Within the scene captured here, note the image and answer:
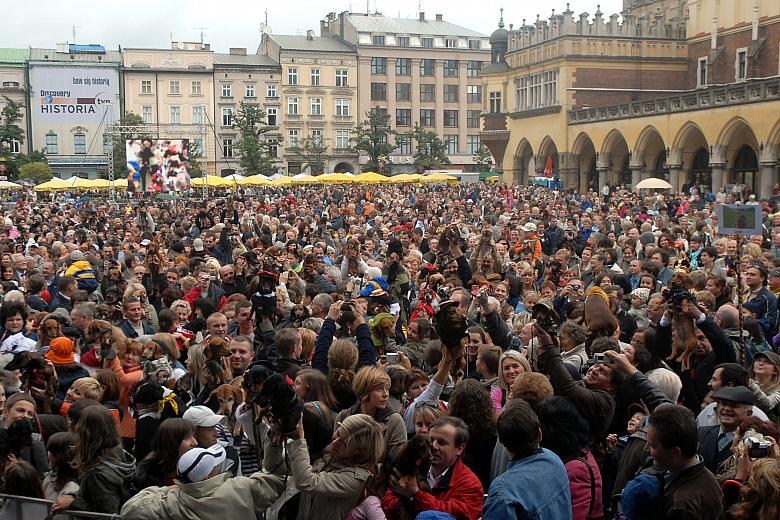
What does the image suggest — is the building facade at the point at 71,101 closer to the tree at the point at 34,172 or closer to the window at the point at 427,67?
the tree at the point at 34,172

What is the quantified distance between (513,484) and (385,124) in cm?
7200

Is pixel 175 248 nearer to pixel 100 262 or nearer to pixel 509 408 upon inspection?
pixel 100 262

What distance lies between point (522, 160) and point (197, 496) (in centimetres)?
5575

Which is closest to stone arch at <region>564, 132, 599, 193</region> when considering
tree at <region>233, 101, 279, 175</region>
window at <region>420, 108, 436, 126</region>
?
tree at <region>233, 101, 279, 175</region>

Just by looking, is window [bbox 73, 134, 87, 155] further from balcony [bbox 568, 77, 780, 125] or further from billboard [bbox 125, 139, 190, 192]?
balcony [bbox 568, 77, 780, 125]

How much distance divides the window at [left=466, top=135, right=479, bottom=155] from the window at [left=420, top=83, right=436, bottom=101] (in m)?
5.10

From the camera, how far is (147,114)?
75.4 m

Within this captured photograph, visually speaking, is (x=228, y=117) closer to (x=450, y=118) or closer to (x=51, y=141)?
(x=51, y=141)

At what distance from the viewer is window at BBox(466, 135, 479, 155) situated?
83.2 metres

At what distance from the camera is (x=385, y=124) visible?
74875 mm

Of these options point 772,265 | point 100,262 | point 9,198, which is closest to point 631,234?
point 772,265

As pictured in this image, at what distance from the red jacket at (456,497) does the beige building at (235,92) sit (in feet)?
238

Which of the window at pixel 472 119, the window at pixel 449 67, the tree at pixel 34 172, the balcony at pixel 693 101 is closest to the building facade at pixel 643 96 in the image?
the balcony at pixel 693 101

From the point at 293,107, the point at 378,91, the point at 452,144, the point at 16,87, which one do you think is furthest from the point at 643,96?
the point at 16,87
